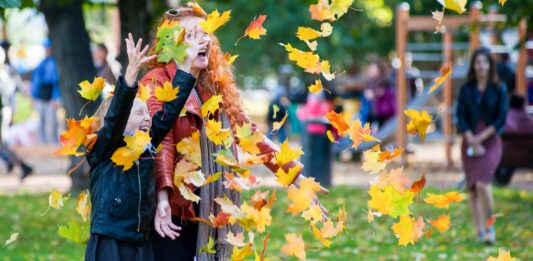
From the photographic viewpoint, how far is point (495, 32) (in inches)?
752

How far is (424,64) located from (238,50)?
5.29m

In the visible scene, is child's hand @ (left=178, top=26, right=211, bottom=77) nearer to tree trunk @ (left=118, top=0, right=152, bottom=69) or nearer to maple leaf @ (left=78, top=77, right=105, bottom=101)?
maple leaf @ (left=78, top=77, right=105, bottom=101)

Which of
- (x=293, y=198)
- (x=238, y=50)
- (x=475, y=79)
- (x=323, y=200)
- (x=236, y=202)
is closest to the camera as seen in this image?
(x=293, y=198)

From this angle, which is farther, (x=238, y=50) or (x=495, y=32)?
(x=238, y=50)

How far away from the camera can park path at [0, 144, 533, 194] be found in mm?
17266

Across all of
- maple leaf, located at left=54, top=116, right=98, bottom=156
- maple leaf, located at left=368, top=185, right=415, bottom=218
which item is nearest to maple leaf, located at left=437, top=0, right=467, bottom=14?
maple leaf, located at left=368, top=185, right=415, bottom=218

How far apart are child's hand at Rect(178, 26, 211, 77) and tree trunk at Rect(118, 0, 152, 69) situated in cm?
851

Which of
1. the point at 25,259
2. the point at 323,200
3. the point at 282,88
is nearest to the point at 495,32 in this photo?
the point at 323,200

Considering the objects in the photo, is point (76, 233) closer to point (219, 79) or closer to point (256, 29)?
point (219, 79)

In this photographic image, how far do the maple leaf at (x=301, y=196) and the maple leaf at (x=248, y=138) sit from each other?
240 millimetres

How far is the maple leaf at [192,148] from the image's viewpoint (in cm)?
515

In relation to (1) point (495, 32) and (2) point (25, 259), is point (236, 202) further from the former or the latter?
(1) point (495, 32)

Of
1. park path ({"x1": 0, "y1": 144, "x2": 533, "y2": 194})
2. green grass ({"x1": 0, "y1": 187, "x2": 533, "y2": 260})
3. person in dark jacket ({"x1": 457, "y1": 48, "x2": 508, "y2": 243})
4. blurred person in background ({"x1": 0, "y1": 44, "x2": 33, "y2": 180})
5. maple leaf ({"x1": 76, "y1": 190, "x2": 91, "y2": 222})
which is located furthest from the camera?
park path ({"x1": 0, "y1": 144, "x2": 533, "y2": 194})

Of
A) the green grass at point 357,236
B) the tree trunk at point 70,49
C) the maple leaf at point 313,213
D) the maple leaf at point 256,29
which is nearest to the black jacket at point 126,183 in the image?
the maple leaf at point 256,29
